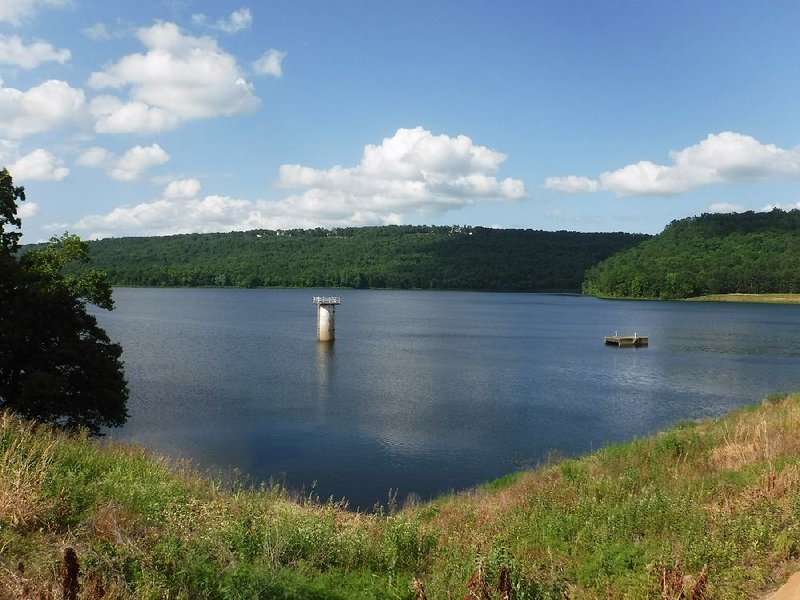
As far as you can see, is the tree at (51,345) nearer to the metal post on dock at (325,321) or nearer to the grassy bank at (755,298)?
the metal post on dock at (325,321)

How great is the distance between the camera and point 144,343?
63812 millimetres

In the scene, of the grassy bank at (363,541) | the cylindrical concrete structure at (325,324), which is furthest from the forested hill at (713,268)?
the grassy bank at (363,541)

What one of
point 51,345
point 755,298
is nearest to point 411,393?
point 51,345

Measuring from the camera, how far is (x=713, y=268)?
167 m

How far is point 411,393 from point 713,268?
505ft

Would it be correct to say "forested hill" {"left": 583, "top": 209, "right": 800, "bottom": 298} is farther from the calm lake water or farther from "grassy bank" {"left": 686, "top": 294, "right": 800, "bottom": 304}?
the calm lake water

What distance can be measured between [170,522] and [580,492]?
26.3ft

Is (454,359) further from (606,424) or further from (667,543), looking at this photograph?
(667,543)

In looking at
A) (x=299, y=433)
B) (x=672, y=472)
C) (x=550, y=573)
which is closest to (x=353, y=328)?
(x=299, y=433)

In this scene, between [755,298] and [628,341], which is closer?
[628,341]

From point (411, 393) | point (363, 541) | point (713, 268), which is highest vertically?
point (713, 268)

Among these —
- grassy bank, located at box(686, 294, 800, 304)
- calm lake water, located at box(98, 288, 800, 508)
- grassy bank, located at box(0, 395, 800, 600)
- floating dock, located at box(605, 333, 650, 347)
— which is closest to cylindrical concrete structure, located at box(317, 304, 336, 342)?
calm lake water, located at box(98, 288, 800, 508)

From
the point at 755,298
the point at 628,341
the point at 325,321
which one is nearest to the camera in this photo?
the point at 325,321

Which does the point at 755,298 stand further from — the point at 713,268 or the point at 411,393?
the point at 411,393
